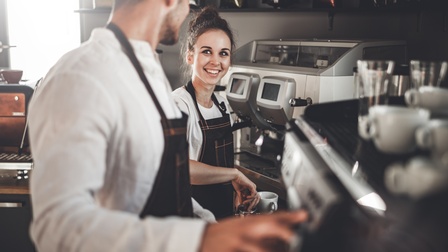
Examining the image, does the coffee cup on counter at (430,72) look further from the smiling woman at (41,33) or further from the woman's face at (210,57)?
the smiling woman at (41,33)

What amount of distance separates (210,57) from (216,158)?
0.54m

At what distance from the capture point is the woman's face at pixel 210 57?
244cm

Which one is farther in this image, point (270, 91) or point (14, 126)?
point (14, 126)

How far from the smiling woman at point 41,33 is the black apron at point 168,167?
3.50 m

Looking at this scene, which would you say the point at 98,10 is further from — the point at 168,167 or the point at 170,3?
the point at 168,167

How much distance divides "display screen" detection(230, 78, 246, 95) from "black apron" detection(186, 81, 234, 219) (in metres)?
0.40

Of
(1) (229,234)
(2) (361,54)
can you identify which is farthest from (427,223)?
(2) (361,54)

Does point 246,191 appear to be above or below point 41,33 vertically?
below

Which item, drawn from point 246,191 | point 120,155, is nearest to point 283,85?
point 246,191

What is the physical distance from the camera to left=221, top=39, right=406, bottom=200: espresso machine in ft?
8.17

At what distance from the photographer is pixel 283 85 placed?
8.46ft

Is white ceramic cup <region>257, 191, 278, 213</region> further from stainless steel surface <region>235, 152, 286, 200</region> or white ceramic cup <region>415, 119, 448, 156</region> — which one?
white ceramic cup <region>415, 119, 448, 156</region>

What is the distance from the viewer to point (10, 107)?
273cm

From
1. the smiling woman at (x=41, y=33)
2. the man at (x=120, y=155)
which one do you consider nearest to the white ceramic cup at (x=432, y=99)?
the man at (x=120, y=155)
